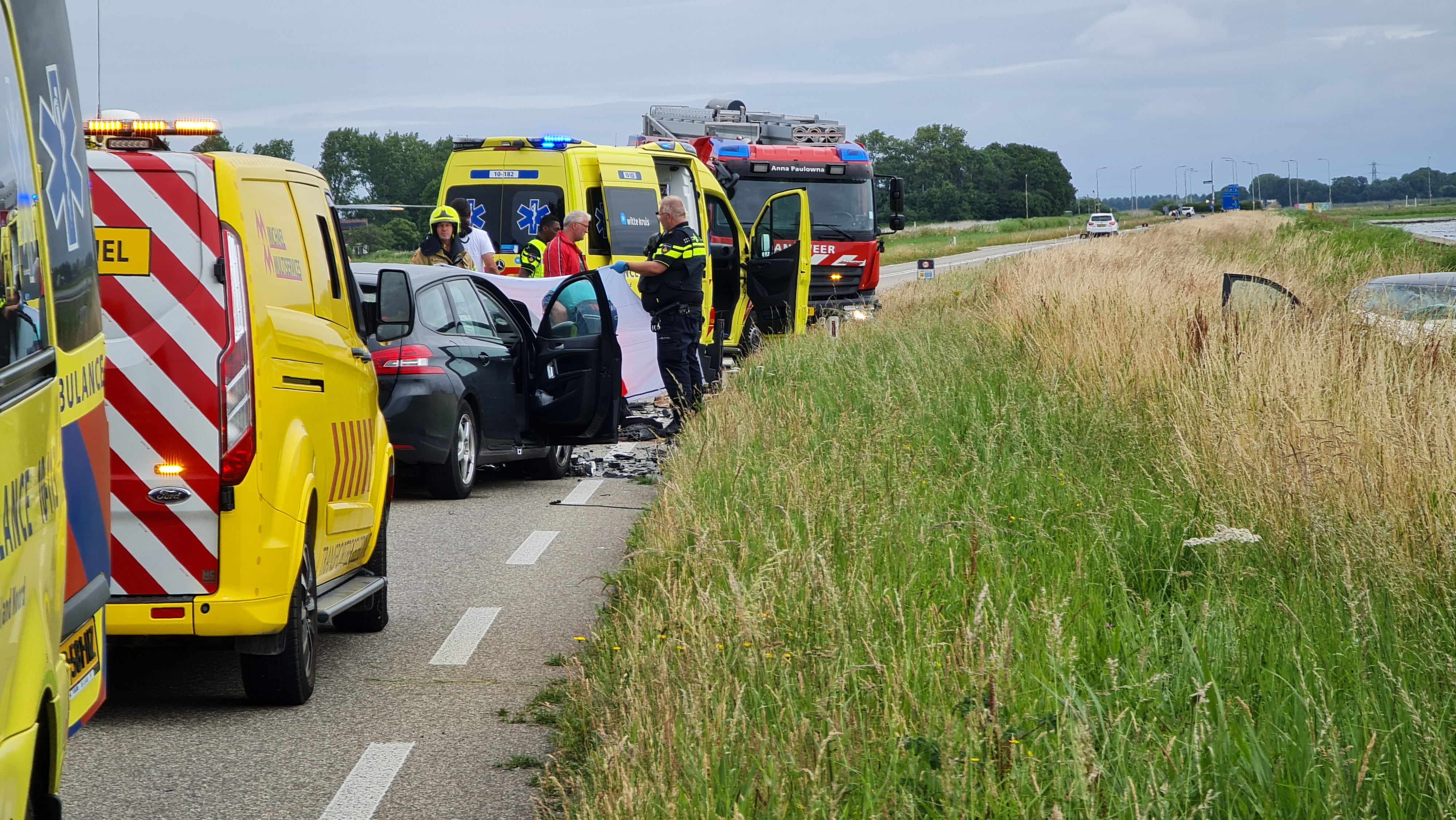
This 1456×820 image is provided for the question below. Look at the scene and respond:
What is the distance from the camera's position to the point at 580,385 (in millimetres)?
8953

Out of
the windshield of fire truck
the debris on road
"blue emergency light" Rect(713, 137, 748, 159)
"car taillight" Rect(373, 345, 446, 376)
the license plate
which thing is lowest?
the debris on road

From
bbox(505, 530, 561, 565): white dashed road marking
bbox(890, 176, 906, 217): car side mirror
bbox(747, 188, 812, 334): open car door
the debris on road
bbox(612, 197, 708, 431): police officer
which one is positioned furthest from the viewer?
bbox(890, 176, 906, 217): car side mirror

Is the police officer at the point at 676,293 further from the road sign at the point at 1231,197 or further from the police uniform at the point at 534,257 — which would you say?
the road sign at the point at 1231,197

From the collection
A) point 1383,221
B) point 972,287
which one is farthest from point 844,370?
point 1383,221

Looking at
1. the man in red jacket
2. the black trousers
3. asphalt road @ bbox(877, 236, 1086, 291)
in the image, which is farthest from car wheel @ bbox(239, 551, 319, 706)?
asphalt road @ bbox(877, 236, 1086, 291)

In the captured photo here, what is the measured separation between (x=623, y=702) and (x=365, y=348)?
2.55m

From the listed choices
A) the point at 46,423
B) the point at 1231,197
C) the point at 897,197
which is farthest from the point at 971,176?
the point at 46,423

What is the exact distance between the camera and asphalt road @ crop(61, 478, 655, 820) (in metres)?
4.24

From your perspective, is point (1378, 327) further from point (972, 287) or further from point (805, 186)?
point (972, 287)

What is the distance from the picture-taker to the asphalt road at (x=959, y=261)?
4147 centimetres

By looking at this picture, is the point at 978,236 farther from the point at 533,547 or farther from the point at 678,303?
the point at 533,547

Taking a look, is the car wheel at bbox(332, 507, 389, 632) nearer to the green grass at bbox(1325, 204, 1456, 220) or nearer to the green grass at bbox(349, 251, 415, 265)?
the green grass at bbox(349, 251, 415, 265)

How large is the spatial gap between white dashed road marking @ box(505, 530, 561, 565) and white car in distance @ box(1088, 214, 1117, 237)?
78560mm

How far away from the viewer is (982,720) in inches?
135
